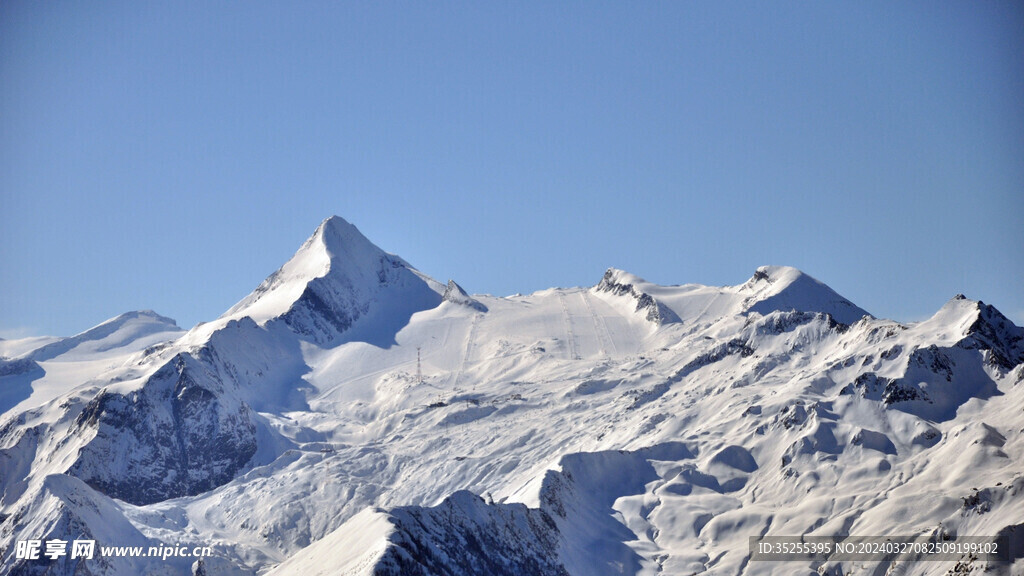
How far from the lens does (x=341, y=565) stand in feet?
655

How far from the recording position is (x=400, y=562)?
629 ft

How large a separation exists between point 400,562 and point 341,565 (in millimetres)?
11931
